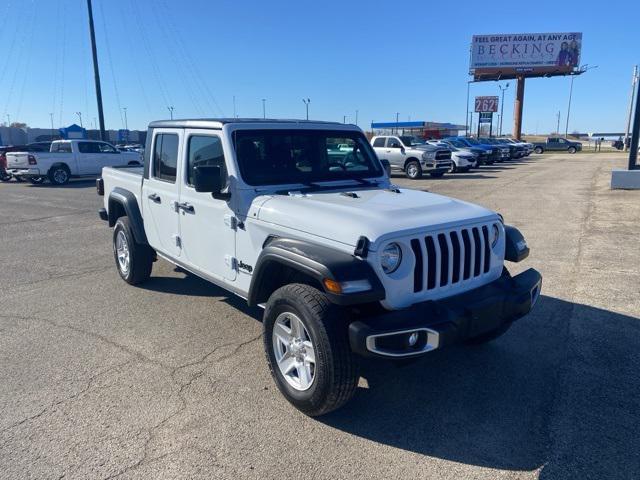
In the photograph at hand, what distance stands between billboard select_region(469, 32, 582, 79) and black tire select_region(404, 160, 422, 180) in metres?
45.9

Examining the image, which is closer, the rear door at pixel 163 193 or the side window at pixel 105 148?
the rear door at pixel 163 193

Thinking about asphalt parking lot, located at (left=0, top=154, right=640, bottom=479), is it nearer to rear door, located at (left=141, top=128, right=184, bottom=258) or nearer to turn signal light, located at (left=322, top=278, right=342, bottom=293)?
rear door, located at (left=141, top=128, right=184, bottom=258)

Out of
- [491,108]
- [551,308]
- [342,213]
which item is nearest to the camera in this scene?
[342,213]

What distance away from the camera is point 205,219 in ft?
14.1

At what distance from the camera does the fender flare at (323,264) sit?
9.28ft

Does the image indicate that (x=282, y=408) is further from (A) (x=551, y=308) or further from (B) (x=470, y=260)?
(A) (x=551, y=308)

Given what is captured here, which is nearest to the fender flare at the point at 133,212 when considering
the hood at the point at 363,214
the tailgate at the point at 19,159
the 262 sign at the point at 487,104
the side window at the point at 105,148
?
the hood at the point at 363,214

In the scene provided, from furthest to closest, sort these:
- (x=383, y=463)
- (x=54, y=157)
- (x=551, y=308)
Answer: (x=54, y=157), (x=551, y=308), (x=383, y=463)

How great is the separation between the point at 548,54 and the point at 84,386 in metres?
66.1

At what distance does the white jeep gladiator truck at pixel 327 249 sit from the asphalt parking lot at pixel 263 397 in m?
0.38

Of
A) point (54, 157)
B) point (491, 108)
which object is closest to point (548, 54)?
point (491, 108)

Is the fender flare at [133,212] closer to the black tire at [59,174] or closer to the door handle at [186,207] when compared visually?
the door handle at [186,207]

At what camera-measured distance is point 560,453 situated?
2.83m

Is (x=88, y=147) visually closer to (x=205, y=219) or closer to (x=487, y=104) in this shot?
(x=205, y=219)
